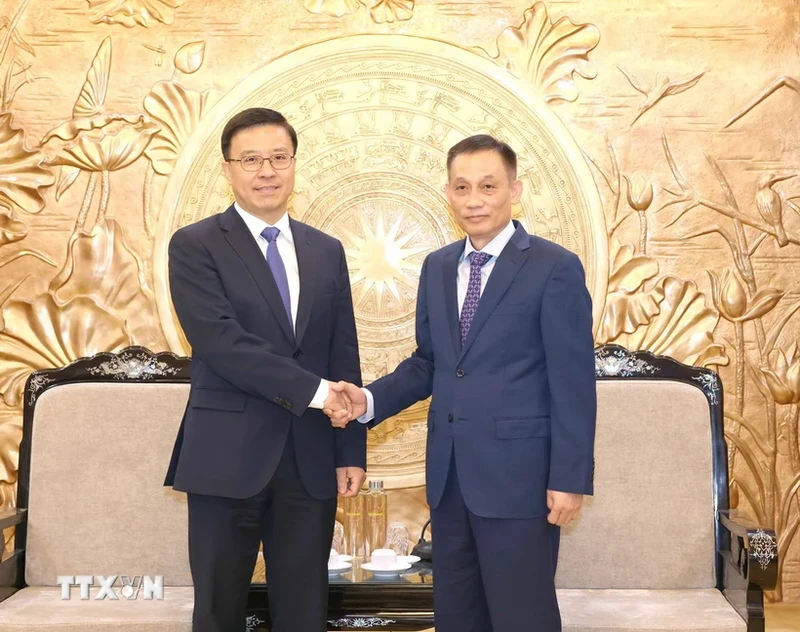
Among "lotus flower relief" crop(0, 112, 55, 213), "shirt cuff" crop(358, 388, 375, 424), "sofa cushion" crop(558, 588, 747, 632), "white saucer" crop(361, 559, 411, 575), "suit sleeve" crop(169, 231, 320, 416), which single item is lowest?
"sofa cushion" crop(558, 588, 747, 632)

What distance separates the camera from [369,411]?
2.42 m

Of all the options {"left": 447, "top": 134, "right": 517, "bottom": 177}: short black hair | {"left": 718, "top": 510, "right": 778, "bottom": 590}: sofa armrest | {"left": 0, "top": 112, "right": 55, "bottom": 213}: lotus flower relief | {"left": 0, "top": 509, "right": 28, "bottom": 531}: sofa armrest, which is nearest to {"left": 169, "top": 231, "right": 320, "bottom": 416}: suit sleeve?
{"left": 447, "top": 134, "right": 517, "bottom": 177}: short black hair

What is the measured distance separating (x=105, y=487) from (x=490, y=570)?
1415mm

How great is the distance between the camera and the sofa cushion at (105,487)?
2.87 m

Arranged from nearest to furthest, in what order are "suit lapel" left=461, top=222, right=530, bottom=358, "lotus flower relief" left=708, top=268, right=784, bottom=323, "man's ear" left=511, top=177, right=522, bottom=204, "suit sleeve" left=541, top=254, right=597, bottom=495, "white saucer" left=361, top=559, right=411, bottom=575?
"suit sleeve" left=541, top=254, right=597, bottom=495 < "suit lapel" left=461, top=222, right=530, bottom=358 < "man's ear" left=511, top=177, right=522, bottom=204 < "white saucer" left=361, top=559, right=411, bottom=575 < "lotus flower relief" left=708, top=268, right=784, bottom=323

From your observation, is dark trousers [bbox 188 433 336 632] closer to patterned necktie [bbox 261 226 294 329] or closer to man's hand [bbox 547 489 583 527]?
patterned necktie [bbox 261 226 294 329]

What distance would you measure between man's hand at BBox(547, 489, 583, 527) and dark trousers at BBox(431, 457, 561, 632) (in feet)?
0.13

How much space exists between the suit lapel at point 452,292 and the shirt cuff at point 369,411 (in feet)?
0.99

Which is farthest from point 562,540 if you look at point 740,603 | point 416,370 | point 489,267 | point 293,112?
point 293,112

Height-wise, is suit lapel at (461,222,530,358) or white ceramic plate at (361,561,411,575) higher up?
suit lapel at (461,222,530,358)

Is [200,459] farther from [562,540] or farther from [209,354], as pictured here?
[562,540]

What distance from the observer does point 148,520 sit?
9.55 feet

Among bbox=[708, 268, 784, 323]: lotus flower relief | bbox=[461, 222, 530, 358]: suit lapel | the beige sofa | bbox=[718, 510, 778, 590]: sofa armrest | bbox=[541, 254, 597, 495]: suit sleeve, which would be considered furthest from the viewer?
bbox=[708, 268, 784, 323]: lotus flower relief

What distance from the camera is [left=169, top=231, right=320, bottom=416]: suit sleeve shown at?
2.18m
